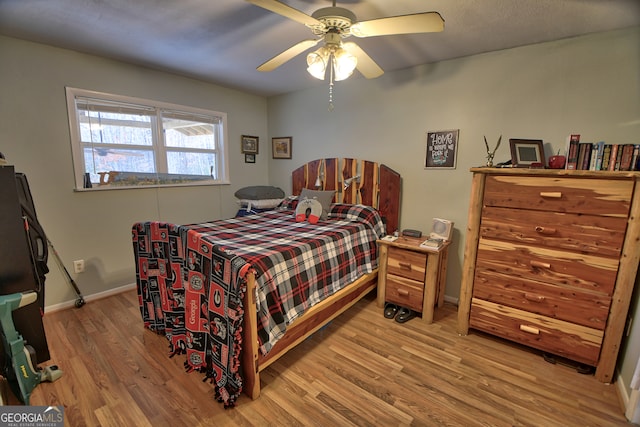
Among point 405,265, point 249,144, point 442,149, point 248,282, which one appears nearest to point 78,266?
point 248,282

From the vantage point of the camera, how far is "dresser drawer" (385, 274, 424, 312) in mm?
2525

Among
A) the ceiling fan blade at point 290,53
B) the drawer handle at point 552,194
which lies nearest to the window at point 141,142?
the ceiling fan blade at point 290,53

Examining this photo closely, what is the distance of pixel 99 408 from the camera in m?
1.58

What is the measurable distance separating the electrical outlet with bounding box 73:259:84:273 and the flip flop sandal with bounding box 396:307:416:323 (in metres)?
3.03

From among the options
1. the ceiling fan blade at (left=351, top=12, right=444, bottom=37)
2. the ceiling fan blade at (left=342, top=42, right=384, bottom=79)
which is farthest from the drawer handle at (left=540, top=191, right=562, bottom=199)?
the ceiling fan blade at (left=342, top=42, right=384, bottom=79)

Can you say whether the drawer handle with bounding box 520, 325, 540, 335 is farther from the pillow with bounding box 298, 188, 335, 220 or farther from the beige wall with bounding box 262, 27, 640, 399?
the pillow with bounding box 298, 188, 335, 220

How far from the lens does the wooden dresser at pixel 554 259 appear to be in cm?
175

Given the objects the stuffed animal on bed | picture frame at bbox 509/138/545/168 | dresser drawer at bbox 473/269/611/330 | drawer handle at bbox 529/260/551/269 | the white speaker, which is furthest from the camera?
the stuffed animal on bed

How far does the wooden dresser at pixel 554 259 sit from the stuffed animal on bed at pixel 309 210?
144 cm

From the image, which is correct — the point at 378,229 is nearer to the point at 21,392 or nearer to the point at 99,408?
the point at 99,408

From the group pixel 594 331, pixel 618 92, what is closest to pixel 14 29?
pixel 618 92

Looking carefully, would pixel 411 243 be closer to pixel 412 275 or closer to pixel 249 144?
pixel 412 275

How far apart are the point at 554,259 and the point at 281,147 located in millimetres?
3292

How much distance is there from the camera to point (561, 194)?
73.5 inches
